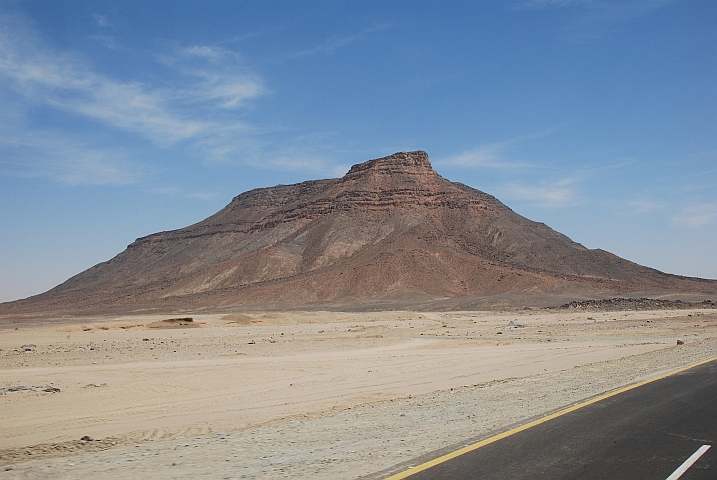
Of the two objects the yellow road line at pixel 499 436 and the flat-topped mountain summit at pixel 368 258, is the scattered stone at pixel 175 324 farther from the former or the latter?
the flat-topped mountain summit at pixel 368 258

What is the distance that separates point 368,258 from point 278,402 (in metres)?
108

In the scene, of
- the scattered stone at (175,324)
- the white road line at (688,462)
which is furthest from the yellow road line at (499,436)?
the scattered stone at (175,324)

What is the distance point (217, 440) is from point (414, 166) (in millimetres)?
148188

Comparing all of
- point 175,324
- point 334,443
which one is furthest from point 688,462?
point 175,324

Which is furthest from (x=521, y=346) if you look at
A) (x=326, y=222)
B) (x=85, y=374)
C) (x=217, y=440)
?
(x=326, y=222)

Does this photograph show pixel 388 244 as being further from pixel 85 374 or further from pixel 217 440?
pixel 217 440

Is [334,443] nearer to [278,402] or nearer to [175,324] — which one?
[278,402]

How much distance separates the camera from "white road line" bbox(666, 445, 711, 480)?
6652mm

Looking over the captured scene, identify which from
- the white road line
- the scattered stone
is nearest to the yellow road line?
the white road line

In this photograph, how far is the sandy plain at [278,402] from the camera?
25.7 ft

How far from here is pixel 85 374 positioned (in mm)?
19031

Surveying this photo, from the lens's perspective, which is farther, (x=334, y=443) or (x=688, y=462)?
(x=334, y=443)

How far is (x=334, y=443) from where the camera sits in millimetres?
8625

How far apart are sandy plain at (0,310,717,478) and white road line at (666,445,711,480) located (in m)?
2.77
